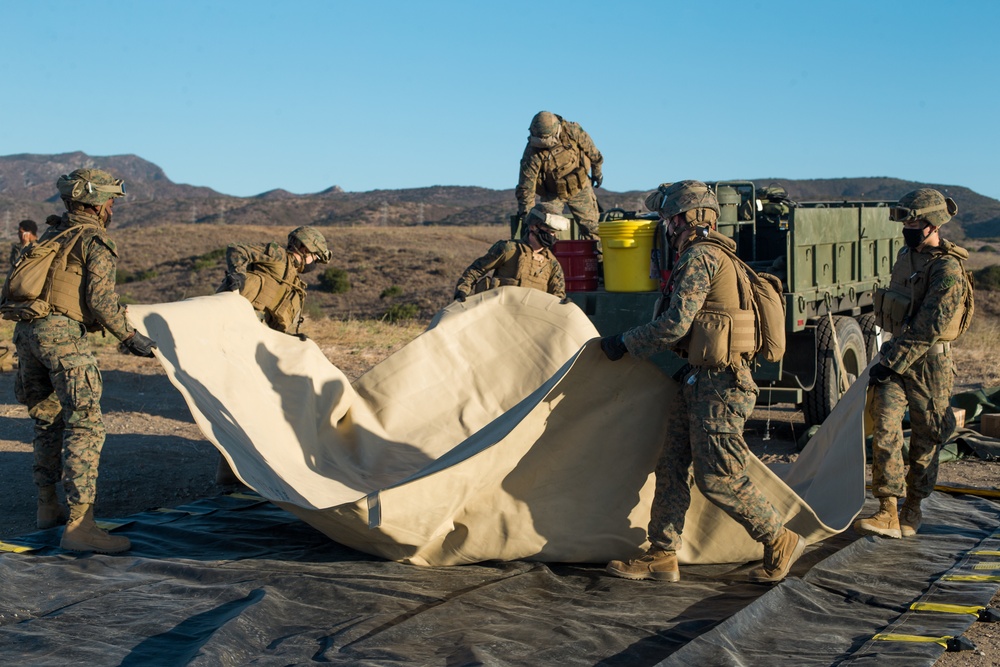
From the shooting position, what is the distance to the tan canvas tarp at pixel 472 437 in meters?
5.11

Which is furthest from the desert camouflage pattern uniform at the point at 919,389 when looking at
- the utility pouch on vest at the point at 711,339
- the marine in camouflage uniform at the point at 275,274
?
the marine in camouflage uniform at the point at 275,274

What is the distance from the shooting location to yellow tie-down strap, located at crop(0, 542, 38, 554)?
5418 mm

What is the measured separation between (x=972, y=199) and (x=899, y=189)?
694cm

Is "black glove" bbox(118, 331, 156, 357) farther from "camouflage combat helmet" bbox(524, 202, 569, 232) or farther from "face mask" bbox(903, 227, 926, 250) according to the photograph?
"face mask" bbox(903, 227, 926, 250)

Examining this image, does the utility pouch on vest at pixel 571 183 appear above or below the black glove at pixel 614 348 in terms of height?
above

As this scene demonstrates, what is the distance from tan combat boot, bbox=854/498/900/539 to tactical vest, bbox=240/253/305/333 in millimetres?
3971

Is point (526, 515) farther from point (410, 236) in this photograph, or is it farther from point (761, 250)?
point (410, 236)

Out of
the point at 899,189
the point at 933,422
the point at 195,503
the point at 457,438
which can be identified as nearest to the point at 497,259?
the point at 457,438

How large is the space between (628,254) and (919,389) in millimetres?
2977

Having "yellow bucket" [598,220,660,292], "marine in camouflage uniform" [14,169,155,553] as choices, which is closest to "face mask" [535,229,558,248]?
"yellow bucket" [598,220,660,292]

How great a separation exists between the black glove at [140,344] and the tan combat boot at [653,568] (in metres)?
2.72

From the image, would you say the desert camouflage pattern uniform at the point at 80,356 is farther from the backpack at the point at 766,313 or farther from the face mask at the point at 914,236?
the face mask at the point at 914,236

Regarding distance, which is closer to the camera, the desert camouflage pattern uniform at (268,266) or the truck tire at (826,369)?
the desert camouflage pattern uniform at (268,266)

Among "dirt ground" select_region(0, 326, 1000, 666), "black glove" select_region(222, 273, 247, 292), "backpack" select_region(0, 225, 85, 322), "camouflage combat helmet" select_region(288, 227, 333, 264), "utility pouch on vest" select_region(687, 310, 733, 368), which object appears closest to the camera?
"utility pouch on vest" select_region(687, 310, 733, 368)
